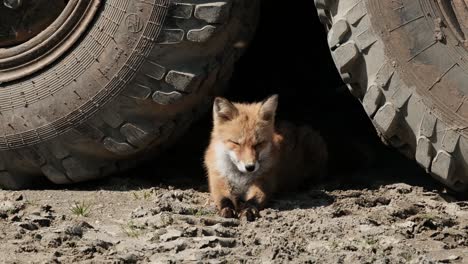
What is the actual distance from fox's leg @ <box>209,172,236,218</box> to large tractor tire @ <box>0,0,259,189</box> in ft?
1.15

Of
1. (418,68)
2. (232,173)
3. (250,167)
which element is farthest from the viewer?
(232,173)

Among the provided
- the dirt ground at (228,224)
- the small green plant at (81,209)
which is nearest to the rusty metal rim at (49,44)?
the dirt ground at (228,224)

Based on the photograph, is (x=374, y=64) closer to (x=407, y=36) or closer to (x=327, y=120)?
(x=407, y=36)

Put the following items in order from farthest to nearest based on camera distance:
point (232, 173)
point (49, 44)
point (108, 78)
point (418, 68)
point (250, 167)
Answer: point (232, 173) < point (250, 167) < point (49, 44) < point (108, 78) < point (418, 68)

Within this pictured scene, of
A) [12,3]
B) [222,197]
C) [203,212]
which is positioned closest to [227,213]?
[203,212]

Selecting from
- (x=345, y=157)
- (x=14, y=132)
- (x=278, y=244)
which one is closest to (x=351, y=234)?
(x=278, y=244)

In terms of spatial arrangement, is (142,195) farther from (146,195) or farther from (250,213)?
(250,213)

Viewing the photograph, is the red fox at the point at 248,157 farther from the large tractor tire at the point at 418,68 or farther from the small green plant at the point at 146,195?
the large tractor tire at the point at 418,68

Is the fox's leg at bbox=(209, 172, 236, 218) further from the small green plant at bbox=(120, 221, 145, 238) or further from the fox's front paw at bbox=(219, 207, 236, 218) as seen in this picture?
the small green plant at bbox=(120, 221, 145, 238)

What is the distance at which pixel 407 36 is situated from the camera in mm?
5402

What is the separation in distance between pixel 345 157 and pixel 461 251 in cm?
185

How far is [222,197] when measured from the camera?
19.5ft

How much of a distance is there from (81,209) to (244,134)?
1140 mm

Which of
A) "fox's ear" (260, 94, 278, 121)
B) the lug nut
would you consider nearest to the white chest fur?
"fox's ear" (260, 94, 278, 121)
